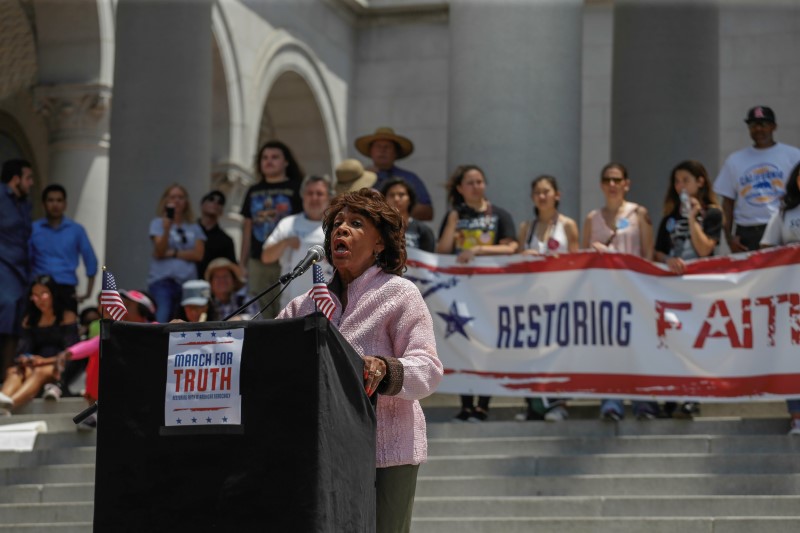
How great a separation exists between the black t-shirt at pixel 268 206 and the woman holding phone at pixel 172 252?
779 mm

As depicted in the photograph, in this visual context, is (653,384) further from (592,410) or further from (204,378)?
(204,378)

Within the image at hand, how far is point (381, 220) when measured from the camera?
523cm

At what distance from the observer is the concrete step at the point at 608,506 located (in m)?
8.47

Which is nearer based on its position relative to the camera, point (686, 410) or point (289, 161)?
point (686, 410)

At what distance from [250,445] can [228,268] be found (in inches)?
318

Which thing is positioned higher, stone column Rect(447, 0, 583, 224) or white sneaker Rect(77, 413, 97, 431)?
stone column Rect(447, 0, 583, 224)

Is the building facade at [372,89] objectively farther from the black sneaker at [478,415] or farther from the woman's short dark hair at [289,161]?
the black sneaker at [478,415]

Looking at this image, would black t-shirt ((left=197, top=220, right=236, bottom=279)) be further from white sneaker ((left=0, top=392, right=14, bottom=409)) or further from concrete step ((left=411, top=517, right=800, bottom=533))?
concrete step ((left=411, top=517, right=800, bottom=533))

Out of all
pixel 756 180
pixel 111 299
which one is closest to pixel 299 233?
pixel 756 180

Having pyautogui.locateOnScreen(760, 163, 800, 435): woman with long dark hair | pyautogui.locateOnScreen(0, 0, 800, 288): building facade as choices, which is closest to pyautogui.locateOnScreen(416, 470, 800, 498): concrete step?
pyautogui.locateOnScreen(760, 163, 800, 435): woman with long dark hair

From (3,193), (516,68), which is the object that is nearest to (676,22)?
(516,68)

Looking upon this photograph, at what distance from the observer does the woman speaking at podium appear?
5078 millimetres

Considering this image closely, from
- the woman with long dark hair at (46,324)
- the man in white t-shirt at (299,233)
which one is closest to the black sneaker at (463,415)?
the man in white t-shirt at (299,233)

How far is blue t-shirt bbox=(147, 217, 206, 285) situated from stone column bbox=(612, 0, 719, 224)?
18.3ft
